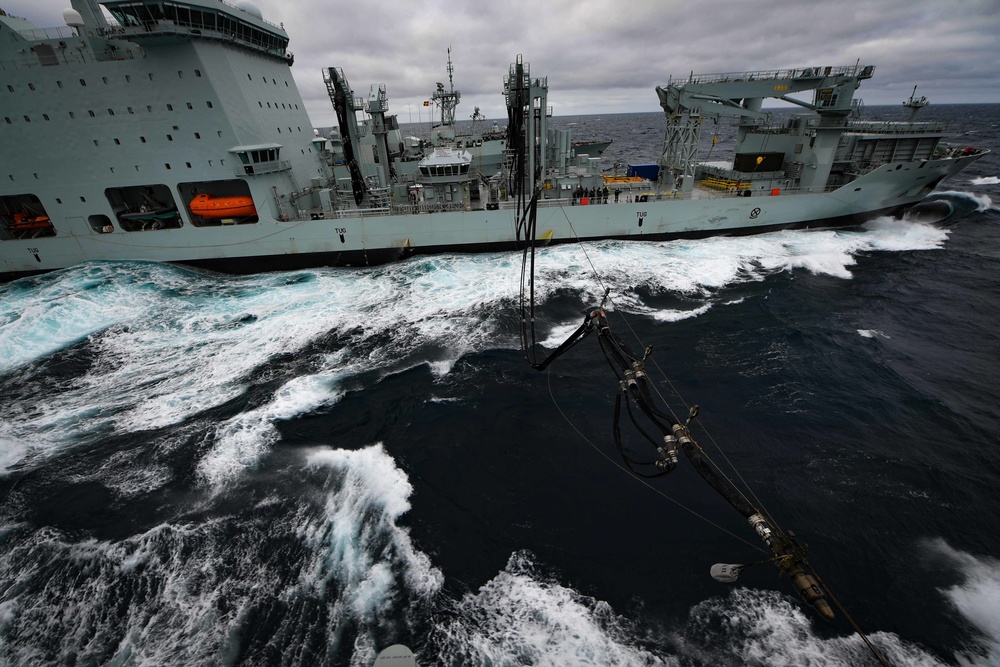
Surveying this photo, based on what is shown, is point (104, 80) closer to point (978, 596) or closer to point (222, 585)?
point (222, 585)

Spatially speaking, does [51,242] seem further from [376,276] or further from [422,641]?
[422,641]

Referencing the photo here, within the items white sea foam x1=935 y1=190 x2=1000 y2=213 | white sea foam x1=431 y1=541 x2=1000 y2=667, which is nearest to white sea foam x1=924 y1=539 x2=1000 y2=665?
white sea foam x1=431 y1=541 x2=1000 y2=667

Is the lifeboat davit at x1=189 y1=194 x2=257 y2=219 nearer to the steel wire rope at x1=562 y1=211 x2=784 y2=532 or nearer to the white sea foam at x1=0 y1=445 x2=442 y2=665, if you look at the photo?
the white sea foam at x1=0 y1=445 x2=442 y2=665

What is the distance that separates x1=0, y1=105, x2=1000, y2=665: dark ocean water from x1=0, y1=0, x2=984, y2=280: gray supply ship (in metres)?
7.81

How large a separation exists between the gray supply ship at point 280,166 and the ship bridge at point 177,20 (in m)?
0.09

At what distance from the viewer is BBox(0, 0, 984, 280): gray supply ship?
2172cm

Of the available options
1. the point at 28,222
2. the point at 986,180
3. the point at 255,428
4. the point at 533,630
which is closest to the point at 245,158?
the point at 28,222

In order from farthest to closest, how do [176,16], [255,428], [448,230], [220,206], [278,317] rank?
[448,230] → [220,206] → [176,16] → [278,317] → [255,428]

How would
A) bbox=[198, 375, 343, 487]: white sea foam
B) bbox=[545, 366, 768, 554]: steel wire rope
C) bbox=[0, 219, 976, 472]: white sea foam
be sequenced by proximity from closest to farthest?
1. bbox=[545, 366, 768, 554]: steel wire rope
2. bbox=[198, 375, 343, 487]: white sea foam
3. bbox=[0, 219, 976, 472]: white sea foam

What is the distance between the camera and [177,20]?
67.7 ft

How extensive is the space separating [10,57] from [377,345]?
25.0 m

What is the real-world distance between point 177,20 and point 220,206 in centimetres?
915

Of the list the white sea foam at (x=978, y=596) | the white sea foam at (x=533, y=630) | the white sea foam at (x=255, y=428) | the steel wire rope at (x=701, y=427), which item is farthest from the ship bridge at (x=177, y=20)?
the white sea foam at (x=978, y=596)

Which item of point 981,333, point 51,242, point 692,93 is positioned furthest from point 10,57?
point 981,333
